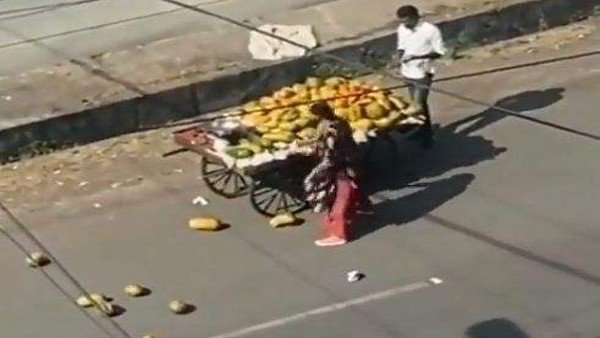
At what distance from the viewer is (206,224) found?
1402 cm

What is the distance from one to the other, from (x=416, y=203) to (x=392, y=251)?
1.10 meters

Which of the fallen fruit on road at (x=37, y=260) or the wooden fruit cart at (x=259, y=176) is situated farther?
the wooden fruit cart at (x=259, y=176)

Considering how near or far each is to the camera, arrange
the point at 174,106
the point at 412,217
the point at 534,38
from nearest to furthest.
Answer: the point at 412,217 → the point at 174,106 → the point at 534,38

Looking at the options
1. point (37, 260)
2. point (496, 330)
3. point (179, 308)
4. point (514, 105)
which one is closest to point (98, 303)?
point (179, 308)

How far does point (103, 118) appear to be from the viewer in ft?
55.4

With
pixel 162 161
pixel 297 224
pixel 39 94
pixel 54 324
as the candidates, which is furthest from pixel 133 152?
pixel 54 324

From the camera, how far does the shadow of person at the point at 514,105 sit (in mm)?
16141

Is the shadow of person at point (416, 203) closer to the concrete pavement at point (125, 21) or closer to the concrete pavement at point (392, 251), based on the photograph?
the concrete pavement at point (392, 251)

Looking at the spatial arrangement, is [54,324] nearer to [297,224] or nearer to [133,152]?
[297,224]

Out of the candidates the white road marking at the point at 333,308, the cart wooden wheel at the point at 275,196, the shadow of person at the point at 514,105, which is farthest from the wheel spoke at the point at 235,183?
the white road marking at the point at 333,308

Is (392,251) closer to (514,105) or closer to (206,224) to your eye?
(206,224)

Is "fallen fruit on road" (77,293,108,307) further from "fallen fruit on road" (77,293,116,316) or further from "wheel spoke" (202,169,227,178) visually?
"wheel spoke" (202,169,227,178)

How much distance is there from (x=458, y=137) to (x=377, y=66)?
8.29 feet

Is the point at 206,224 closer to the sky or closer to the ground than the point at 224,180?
A: closer to the ground
